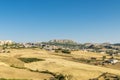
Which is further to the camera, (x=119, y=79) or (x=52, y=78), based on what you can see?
(x=119, y=79)

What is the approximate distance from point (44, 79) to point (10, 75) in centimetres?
563

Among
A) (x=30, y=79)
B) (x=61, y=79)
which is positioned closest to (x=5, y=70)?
(x=30, y=79)

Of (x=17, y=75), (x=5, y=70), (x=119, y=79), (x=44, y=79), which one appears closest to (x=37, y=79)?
(x=44, y=79)

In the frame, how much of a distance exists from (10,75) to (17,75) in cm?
136

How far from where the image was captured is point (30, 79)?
40094 mm

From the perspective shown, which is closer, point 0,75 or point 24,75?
point 0,75

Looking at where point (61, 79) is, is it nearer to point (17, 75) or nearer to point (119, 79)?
point (17, 75)

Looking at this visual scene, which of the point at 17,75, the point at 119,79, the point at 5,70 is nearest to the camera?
the point at 17,75

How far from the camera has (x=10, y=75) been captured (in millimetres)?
41938

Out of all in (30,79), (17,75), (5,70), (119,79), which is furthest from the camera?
(119,79)

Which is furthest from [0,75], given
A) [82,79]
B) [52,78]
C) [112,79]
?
[112,79]

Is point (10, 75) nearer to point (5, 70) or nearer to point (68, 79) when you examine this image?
point (5, 70)

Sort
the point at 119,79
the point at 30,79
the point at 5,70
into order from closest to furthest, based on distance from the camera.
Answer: the point at 30,79
the point at 5,70
the point at 119,79

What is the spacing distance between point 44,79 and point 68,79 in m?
4.86
